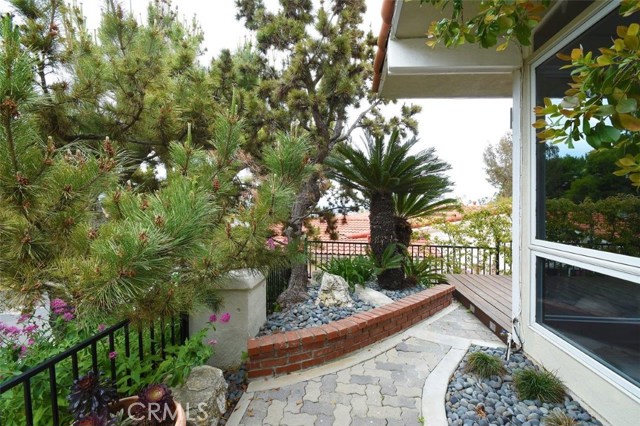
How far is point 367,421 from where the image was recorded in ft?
7.22

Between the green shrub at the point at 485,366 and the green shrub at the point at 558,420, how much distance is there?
530 mm

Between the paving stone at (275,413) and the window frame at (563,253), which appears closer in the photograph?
the window frame at (563,253)

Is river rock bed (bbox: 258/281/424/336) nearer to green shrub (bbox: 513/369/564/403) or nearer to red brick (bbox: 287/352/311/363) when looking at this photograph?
red brick (bbox: 287/352/311/363)

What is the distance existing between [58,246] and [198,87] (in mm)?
2309

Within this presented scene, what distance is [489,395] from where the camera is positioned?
7.63ft

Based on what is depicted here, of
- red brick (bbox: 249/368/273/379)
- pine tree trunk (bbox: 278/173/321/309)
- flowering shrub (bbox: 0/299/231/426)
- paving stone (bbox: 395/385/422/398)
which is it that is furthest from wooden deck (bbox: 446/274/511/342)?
flowering shrub (bbox: 0/299/231/426)

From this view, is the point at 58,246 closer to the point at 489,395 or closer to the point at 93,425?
the point at 93,425

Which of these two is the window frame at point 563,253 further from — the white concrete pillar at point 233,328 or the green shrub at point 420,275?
the white concrete pillar at point 233,328

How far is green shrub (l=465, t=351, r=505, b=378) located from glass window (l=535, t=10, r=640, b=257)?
43.5 inches

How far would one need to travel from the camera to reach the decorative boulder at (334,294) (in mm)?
3874

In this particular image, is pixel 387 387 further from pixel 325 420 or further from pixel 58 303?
pixel 58 303

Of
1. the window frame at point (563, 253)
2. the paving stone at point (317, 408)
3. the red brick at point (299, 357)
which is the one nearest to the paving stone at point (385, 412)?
the paving stone at point (317, 408)

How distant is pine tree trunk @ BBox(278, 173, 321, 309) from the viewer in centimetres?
409

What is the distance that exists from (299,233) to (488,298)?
2.77 m
